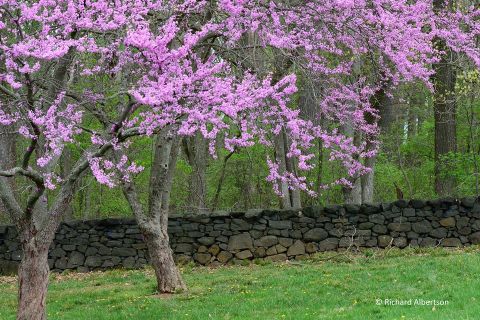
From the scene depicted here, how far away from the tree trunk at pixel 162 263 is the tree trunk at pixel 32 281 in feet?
8.49

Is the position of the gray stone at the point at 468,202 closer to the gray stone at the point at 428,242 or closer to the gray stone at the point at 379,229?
the gray stone at the point at 428,242

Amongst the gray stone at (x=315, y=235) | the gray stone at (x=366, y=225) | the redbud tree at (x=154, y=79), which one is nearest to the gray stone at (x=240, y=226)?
the gray stone at (x=315, y=235)

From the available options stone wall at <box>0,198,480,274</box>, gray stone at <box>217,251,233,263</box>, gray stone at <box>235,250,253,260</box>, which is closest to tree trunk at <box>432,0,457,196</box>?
stone wall at <box>0,198,480,274</box>

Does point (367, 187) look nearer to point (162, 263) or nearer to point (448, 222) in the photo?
point (448, 222)

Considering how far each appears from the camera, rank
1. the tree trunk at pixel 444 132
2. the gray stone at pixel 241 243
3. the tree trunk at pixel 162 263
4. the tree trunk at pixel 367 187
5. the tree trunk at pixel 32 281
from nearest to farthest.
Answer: the tree trunk at pixel 32 281 → the tree trunk at pixel 162 263 → the gray stone at pixel 241 243 → the tree trunk at pixel 367 187 → the tree trunk at pixel 444 132

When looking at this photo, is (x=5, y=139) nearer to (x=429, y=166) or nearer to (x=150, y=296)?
(x=150, y=296)

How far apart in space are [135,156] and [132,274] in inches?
215

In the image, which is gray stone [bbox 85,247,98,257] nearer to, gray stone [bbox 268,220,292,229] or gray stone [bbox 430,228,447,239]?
gray stone [bbox 268,220,292,229]

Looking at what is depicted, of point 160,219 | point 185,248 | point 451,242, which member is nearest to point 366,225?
point 451,242

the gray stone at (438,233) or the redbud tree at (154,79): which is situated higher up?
the redbud tree at (154,79)

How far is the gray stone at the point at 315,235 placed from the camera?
14.2 metres

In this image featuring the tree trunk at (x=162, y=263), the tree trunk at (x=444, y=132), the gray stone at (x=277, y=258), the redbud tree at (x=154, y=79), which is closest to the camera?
the redbud tree at (x=154, y=79)

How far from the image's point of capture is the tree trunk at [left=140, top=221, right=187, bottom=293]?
9844 mm

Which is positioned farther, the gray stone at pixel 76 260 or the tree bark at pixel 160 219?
the gray stone at pixel 76 260
